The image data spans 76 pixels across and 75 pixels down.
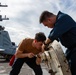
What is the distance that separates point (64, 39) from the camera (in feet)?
15.9

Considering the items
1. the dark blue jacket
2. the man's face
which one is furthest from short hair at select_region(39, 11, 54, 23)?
the dark blue jacket

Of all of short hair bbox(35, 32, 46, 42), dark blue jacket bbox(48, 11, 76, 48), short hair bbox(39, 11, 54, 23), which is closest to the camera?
dark blue jacket bbox(48, 11, 76, 48)

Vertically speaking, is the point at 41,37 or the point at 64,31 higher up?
the point at 64,31

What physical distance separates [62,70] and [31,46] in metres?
2.85

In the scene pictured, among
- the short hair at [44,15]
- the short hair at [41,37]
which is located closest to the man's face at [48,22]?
the short hair at [44,15]

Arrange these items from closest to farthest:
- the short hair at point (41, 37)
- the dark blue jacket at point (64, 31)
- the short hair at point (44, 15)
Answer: the dark blue jacket at point (64, 31)
the short hair at point (44, 15)
the short hair at point (41, 37)

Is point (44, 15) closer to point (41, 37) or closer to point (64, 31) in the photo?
point (64, 31)

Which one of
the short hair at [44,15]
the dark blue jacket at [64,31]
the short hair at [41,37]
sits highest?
the short hair at [44,15]

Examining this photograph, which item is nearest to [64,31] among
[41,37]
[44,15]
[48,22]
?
[48,22]

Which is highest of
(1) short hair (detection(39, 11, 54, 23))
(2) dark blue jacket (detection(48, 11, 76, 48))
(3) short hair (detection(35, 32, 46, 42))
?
(1) short hair (detection(39, 11, 54, 23))

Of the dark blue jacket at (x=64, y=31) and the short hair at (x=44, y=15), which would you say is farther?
the short hair at (x=44, y=15)

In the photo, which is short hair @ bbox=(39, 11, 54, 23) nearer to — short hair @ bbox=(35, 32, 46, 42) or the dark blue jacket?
the dark blue jacket

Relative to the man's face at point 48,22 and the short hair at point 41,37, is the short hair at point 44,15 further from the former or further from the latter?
the short hair at point 41,37

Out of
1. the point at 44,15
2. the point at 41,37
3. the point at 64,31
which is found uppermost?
the point at 44,15
